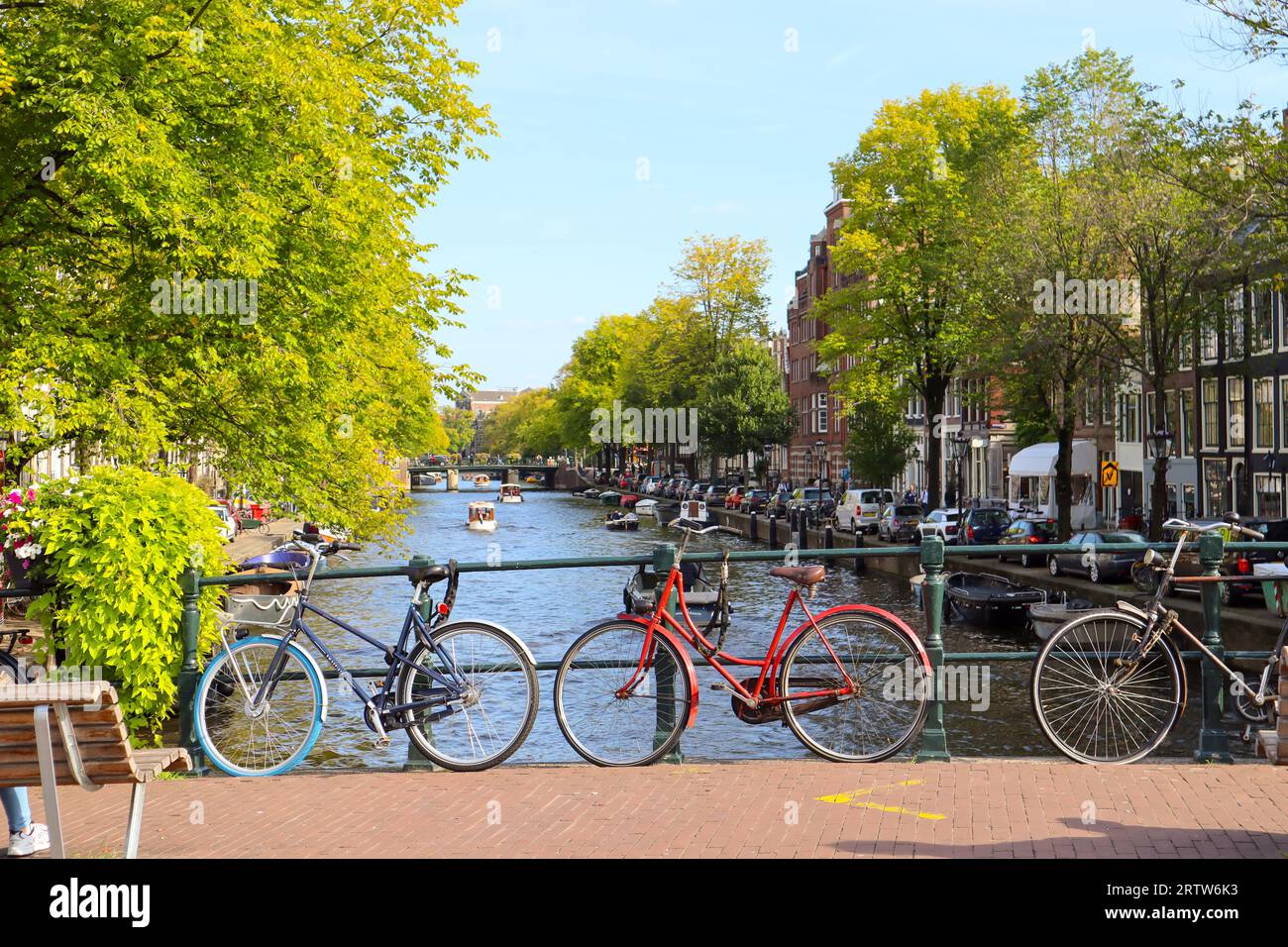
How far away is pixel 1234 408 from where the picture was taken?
46.6 m

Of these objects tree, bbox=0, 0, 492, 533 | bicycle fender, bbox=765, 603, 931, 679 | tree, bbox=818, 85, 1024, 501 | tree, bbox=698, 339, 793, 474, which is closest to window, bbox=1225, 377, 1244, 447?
tree, bbox=818, 85, 1024, 501

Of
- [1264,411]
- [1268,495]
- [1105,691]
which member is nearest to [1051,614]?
[1268,495]

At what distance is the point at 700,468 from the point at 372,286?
97129mm

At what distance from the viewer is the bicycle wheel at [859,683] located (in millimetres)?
7992

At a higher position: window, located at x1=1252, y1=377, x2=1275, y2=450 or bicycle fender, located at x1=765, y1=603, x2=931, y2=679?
window, located at x1=1252, y1=377, x2=1275, y2=450

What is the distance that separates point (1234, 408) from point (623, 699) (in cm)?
4310

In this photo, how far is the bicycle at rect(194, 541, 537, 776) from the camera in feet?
26.7

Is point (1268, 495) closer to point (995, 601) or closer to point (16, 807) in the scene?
point (995, 601)

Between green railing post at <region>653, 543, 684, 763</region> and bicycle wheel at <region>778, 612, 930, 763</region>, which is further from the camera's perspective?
green railing post at <region>653, 543, 684, 763</region>

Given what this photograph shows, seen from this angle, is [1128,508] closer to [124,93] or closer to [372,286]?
[372,286]

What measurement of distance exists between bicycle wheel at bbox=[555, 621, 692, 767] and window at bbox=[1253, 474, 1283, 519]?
39.6 m

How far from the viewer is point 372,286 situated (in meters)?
21.0

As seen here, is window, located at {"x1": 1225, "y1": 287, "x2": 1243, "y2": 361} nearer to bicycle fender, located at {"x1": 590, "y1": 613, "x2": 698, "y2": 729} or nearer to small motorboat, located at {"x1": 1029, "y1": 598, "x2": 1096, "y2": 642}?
small motorboat, located at {"x1": 1029, "y1": 598, "x2": 1096, "y2": 642}

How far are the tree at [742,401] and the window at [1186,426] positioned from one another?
1573 inches
